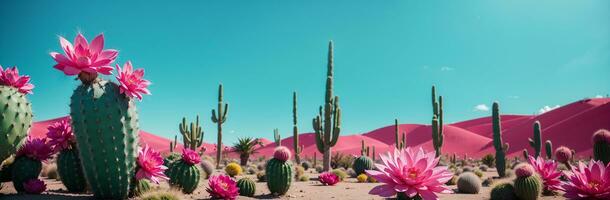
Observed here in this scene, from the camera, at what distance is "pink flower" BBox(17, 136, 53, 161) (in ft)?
21.3

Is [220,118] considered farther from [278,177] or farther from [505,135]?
[505,135]

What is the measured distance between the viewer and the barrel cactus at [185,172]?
7.71 metres

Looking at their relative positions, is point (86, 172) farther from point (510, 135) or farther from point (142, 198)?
point (510, 135)

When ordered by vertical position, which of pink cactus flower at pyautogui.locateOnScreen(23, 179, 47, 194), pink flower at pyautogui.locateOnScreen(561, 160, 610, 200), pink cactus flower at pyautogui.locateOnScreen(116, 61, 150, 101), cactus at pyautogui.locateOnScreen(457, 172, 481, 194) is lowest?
cactus at pyautogui.locateOnScreen(457, 172, 481, 194)

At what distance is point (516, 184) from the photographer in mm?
8438

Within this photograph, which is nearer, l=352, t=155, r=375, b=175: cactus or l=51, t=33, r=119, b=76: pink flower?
l=51, t=33, r=119, b=76: pink flower

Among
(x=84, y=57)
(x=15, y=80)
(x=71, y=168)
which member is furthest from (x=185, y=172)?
(x=84, y=57)

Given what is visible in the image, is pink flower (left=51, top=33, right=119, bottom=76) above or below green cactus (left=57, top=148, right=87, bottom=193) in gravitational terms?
above

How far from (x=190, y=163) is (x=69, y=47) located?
3.23m

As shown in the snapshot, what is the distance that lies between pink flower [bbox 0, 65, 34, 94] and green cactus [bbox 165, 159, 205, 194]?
8.46 ft

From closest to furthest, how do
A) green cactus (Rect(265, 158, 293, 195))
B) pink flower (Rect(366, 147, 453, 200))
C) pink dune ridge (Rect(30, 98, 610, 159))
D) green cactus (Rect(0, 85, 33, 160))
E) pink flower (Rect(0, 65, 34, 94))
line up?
1. pink flower (Rect(366, 147, 453, 200))
2. green cactus (Rect(0, 85, 33, 160))
3. pink flower (Rect(0, 65, 34, 94))
4. green cactus (Rect(265, 158, 293, 195))
5. pink dune ridge (Rect(30, 98, 610, 159))

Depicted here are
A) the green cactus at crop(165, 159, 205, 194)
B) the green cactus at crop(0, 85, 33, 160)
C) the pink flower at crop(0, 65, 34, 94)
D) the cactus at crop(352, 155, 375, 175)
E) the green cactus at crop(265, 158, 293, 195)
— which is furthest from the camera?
the cactus at crop(352, 155, 375, 175)

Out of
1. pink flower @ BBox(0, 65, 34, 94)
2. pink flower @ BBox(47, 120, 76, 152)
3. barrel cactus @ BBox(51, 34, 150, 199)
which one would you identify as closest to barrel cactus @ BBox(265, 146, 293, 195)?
barrel cactus @ BBox(51, 34, 150, 199)

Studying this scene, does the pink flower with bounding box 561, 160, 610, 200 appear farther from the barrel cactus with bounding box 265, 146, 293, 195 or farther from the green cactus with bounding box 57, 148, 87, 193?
the green cactus with bounding box 57, 148, 87, 193
